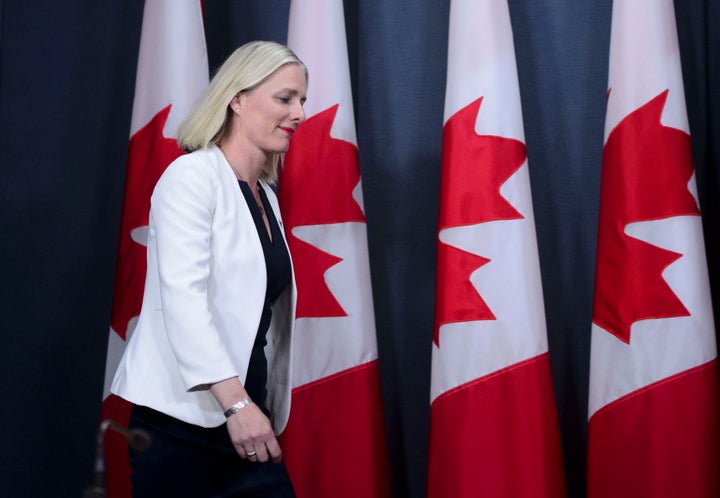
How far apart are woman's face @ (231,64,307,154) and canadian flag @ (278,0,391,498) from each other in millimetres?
542

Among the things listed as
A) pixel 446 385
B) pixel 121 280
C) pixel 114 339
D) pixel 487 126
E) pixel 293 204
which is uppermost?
pixel 487 126

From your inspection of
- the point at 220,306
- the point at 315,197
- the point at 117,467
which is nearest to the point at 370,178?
the point at 315,197

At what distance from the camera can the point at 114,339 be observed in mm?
2252

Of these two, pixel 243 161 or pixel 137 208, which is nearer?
pixel 243 161

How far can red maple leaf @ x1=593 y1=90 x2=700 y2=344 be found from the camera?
210 cm

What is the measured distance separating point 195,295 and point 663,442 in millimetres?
1223

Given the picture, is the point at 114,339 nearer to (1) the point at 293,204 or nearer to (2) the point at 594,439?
(1) the point at 293,204

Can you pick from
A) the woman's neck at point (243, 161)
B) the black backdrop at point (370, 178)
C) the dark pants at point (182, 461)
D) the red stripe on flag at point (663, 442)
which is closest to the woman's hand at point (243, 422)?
the dark pants at point (182, 461)

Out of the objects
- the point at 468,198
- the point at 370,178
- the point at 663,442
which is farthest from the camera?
the point at 370,178

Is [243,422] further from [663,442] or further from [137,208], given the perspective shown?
[663,442]

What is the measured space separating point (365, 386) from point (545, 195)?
82cm

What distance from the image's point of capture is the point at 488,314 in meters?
2.14

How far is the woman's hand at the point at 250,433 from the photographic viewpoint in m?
1.42

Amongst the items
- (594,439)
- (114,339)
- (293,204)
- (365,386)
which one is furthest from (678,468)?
(114,339)
